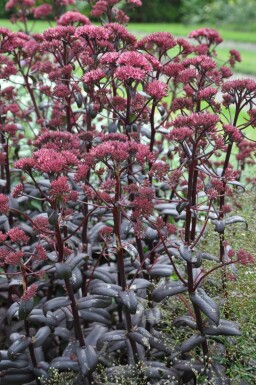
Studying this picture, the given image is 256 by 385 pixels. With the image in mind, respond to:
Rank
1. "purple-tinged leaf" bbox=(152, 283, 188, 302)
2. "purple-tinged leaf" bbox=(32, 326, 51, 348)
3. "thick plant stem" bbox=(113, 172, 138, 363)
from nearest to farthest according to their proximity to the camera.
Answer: "thick plant stem" bbox=(113, 172, 138, 363) < "purple-tinged leaf" bbox=(152, 283, 188, 302) < "purple-tinged leaf" bbox=(32, 326, 51, 348)

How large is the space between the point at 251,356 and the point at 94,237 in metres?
0.89

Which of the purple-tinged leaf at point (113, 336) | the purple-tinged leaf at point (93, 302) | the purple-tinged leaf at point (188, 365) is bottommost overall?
the purple-tinged leaf at point (188, 365)

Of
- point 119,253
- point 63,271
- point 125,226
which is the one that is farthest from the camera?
point 125,226

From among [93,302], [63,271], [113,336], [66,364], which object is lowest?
[66,364]

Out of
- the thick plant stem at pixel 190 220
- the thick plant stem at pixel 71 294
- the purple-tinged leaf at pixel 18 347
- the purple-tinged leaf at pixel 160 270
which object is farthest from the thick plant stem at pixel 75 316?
the thick plant stem at pixel 190 220

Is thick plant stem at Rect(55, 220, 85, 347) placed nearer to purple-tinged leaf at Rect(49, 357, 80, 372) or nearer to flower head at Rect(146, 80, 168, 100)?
purple-tinged leaf at Rect(49, 357, 80, 372)

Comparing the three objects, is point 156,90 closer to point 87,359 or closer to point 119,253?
point 119,253

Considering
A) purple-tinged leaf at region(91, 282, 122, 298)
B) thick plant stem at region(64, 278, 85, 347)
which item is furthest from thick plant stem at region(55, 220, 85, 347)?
purple-tinged leaf at region(91, 282, 122, 298)

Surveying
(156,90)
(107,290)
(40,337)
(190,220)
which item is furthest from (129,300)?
(156,90)

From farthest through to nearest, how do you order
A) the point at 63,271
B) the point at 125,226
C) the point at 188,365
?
the point at 125,226
the point at 188,365
the point at 63,271

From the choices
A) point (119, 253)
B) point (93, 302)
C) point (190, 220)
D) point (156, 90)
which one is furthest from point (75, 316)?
point (156, 90)

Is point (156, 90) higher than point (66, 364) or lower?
higher

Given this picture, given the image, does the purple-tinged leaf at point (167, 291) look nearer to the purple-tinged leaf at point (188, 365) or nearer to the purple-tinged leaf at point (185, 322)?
the purple-tinged leaf at point (185, 322)

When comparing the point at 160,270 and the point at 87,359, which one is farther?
the point at 160,270
